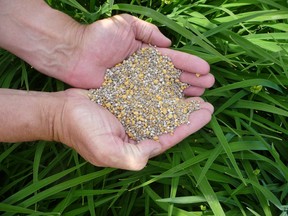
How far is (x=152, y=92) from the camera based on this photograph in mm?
1319

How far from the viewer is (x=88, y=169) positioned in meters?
1.36

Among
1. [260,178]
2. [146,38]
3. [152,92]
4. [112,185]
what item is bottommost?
[112,185]

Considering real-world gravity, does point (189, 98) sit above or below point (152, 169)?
above

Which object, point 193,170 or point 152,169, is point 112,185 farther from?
point 193,170

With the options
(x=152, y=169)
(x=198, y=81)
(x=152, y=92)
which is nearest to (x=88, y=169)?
(x=152, y=169)

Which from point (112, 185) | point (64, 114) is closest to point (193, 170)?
point (112, 185)

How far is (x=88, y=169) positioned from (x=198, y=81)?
1.47 feet

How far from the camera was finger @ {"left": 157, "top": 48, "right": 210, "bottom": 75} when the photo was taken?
1281mm

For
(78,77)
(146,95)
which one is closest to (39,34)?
(78,77)

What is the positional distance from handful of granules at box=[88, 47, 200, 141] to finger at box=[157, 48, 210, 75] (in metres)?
0.02

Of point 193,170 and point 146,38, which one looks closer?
point 193,170

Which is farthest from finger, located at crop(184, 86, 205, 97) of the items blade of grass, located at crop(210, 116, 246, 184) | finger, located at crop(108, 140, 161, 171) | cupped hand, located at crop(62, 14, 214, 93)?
finger, located at crop(108, 140, 161, 171)

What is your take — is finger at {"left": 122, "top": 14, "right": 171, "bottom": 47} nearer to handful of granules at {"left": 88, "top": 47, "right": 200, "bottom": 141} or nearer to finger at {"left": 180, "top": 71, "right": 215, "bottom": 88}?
handful of granules at {"left": 88, "top": 47, "right": 200, "bottom": 141}

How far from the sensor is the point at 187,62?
131cm
